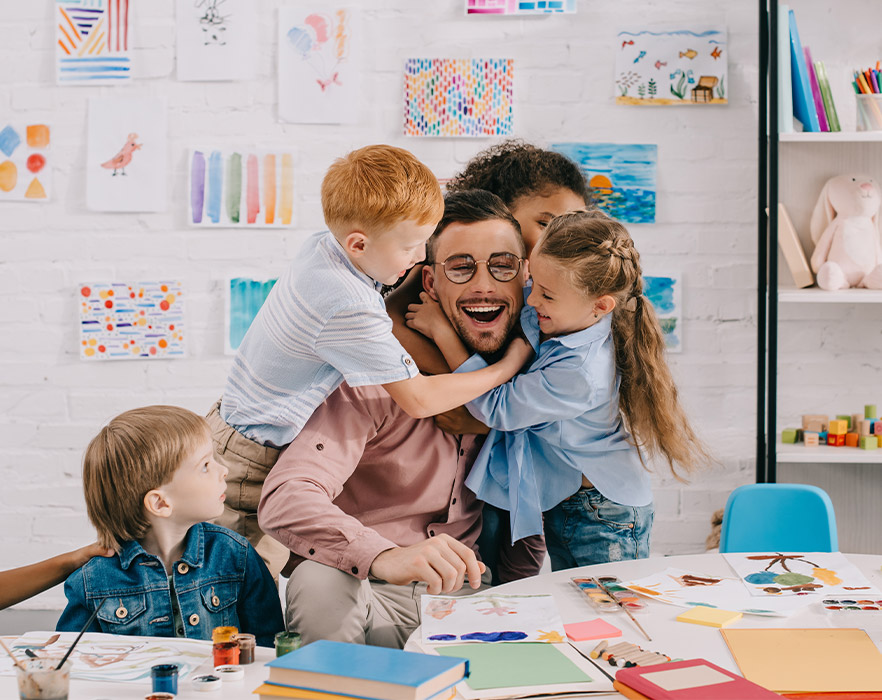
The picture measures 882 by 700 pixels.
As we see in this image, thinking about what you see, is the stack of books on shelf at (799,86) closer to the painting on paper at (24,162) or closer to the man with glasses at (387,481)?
the man with glasses at (387,481)

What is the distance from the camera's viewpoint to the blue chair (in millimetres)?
1914

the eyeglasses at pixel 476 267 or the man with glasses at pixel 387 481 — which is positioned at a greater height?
the eyeglasses at pixel 476 267

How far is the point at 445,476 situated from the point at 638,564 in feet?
1.25

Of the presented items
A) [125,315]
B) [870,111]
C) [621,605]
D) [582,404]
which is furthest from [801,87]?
[125,315]

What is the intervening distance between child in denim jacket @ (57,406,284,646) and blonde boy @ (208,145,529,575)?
17 centimetres

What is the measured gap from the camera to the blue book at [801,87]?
2609 mm

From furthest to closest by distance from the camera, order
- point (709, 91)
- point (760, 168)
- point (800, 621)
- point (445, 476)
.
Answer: point (709, 91) → point (760, 168) → point (445, 476) → point (800, 621)

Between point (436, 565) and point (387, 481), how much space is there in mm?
441

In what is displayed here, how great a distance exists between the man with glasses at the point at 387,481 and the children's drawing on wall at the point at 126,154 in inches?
56.7

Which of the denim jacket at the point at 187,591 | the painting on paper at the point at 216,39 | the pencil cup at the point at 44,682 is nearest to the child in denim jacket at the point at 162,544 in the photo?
the denim jacket at the point at 187,591

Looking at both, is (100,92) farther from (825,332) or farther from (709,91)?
(825,332)

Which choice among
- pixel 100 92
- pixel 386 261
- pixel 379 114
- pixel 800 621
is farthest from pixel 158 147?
pixel 800 621

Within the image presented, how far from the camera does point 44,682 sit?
3.07 ft

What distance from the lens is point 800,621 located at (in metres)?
1.27
